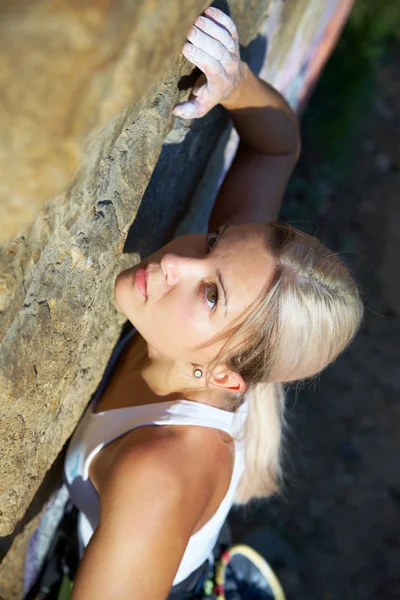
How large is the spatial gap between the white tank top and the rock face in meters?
0.07

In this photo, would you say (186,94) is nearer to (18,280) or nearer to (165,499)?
(18,280)

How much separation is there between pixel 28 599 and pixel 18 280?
5.42ft

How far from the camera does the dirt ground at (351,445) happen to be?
3322 millimetres

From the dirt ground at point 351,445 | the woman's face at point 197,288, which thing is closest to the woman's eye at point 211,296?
the woman's face at point 197,288

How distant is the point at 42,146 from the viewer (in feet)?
2.03

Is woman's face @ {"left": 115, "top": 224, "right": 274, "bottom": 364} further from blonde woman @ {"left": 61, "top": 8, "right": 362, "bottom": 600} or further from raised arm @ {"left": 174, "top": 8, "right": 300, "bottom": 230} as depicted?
raised arm @ {"left": 174, "top": 8, "right": 300, "bottom": 230}

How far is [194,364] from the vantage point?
5.17ft

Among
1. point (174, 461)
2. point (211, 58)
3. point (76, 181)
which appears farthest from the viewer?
point (174, 461)

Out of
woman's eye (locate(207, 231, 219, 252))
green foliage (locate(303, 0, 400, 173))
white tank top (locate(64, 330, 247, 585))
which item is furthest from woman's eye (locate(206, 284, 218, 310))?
green foliage (locate(303, 0, 400, 173))

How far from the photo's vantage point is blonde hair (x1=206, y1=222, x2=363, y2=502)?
1.46 m

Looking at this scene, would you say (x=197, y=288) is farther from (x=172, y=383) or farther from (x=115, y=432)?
(x=115, y=432)

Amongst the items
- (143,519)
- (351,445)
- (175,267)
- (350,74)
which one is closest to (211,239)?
(175,267)

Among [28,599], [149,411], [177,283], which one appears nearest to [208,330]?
[177,283]

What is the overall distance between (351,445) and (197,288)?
2.69 metres
